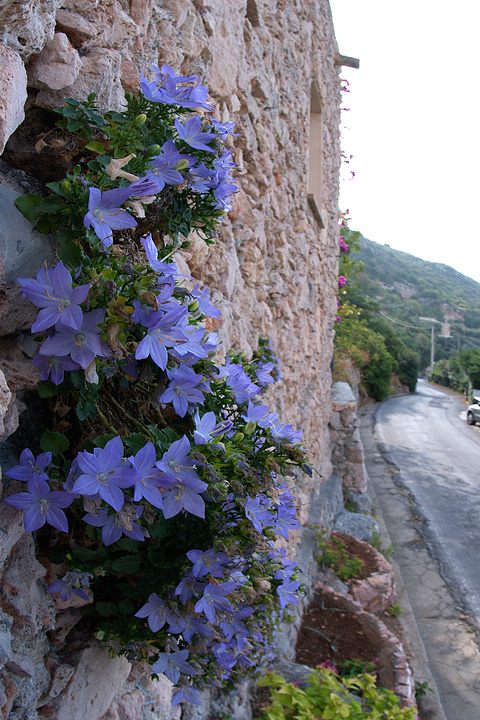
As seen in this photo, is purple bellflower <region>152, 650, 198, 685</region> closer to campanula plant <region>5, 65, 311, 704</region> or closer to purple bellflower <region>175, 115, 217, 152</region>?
campanula plant <region>5, 65, 311, 704</region>

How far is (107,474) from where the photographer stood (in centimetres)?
67

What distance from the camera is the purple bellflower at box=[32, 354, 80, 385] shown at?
0.71 metres

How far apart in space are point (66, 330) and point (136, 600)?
1.77 ft

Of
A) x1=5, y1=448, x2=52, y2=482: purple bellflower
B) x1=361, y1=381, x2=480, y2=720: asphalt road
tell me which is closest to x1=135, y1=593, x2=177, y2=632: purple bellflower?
x1=5, y1=448, x2=52, y2=482: purple bellflower

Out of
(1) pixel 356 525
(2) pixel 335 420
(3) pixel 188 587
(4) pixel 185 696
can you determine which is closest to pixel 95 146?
(3) pixel 188 587

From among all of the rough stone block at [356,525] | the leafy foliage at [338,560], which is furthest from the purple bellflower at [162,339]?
the rough stone block at [356,525]

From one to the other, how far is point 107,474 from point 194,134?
62 centimetres

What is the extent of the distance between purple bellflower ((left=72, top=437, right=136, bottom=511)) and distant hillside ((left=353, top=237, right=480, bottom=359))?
45727mm

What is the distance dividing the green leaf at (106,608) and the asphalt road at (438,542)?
11.0ft

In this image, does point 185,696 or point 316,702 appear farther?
point 316,702

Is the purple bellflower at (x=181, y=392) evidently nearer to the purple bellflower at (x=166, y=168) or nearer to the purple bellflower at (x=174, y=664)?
the purple bellflower at (x=166, y=168)

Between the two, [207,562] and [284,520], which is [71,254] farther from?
[284,520]

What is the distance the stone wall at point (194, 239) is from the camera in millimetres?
765

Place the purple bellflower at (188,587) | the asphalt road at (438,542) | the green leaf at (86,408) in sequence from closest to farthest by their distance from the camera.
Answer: the green leaf at (86,408)
the purple bellflower at (188,587)
the asphalt road at (438,542)
